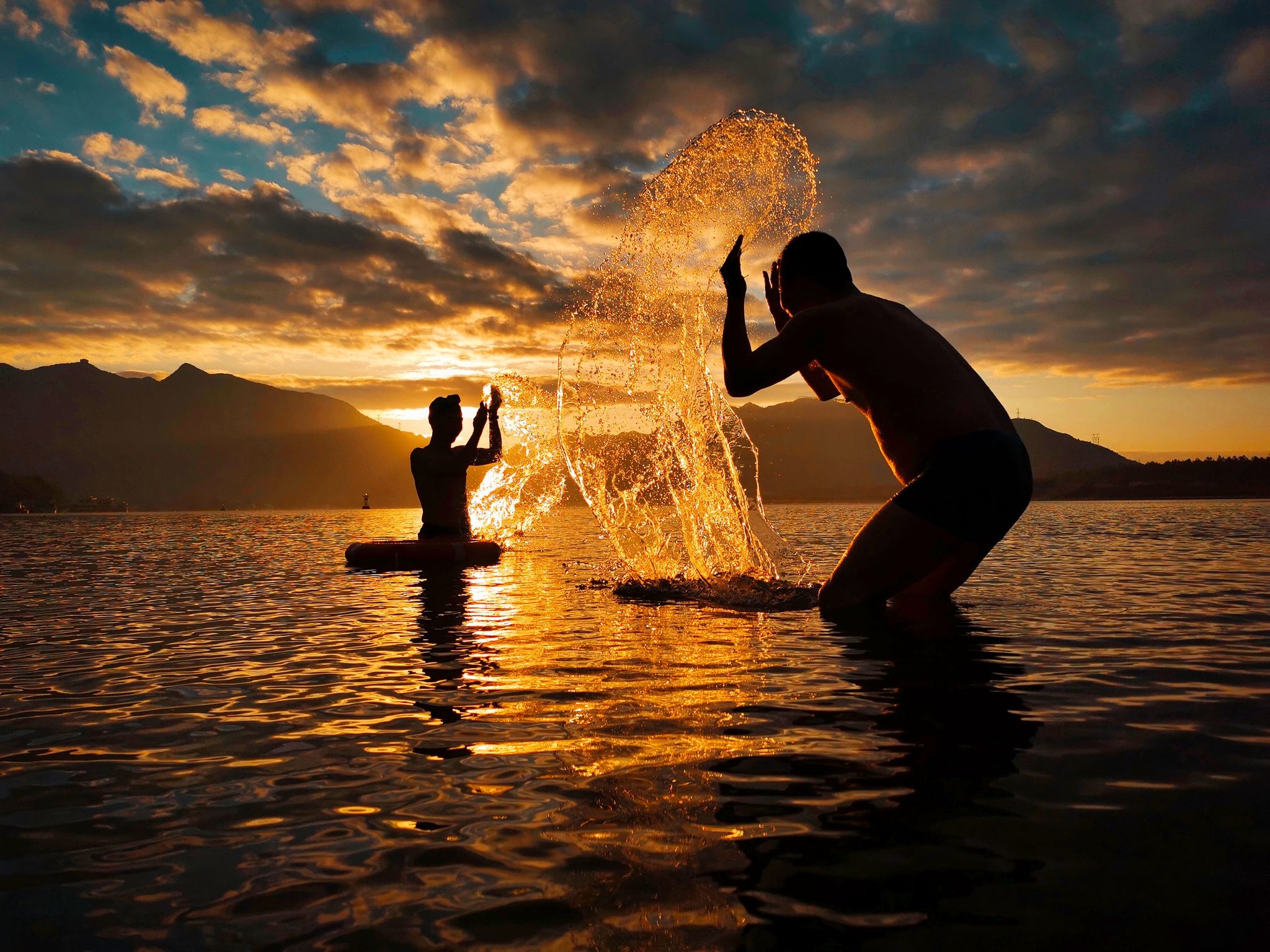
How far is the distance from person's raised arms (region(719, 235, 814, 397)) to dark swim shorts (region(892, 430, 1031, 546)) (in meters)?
1.16

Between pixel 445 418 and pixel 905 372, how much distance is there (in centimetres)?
1073

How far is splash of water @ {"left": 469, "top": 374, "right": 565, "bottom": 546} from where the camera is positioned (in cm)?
1659

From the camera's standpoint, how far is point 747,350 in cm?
575

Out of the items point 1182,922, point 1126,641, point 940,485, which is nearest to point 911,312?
point 940,485

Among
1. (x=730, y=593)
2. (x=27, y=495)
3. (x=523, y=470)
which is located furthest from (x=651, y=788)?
(x=27, y=495)

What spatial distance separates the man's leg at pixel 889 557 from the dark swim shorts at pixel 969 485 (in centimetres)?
11

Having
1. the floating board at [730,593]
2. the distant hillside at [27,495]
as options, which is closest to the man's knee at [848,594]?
the floating board at [730,593]

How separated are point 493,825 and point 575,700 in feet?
5.97

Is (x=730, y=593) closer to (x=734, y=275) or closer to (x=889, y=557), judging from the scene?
(x=889, y=557)

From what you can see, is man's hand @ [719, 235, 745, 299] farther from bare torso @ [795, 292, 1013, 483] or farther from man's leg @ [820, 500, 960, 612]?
man's leg @ [820, 500, 960, 612]

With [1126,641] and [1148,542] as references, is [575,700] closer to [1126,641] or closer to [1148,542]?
[1126,641]

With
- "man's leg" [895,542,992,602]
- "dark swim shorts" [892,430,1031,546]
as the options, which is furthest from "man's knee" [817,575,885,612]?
"dark swim shorts" [892,430,1031,546]

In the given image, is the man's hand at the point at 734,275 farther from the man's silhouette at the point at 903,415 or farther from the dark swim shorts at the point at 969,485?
the dark swim shorts at the point at 969,485

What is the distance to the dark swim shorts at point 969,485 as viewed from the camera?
5.22 meters
